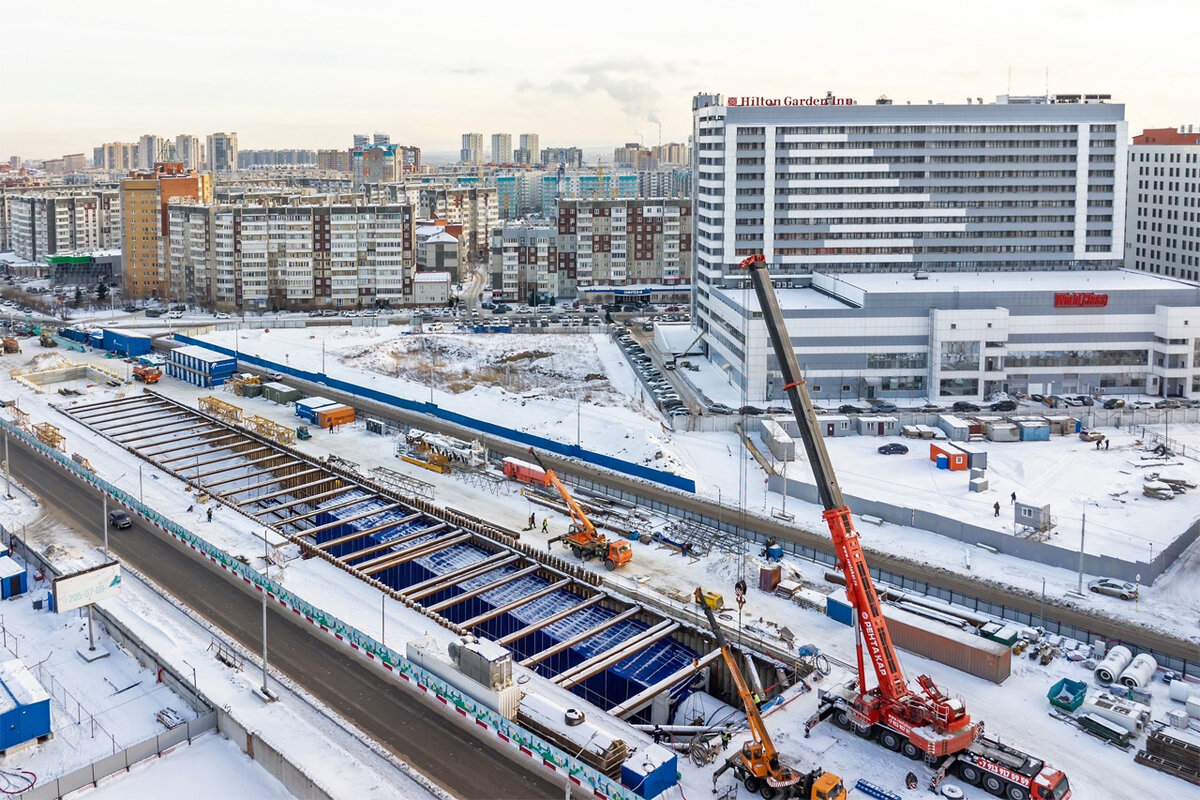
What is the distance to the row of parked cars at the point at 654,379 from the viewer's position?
85137 millimetres

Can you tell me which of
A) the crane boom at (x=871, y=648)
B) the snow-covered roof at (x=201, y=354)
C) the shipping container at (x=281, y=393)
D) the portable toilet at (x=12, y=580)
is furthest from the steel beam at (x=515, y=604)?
the snow-covered roof at (x=201, y=354)

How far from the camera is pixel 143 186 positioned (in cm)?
15850

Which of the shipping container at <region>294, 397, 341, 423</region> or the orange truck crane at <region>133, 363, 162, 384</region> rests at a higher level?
the orange truck crane at <region>133, 363, 162, 384</region>

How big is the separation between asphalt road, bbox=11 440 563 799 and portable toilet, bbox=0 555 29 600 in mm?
4823

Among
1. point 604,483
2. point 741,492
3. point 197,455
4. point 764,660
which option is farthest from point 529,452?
point 764,660

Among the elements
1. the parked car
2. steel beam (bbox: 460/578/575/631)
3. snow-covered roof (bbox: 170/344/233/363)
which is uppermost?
snow-covered roof (bbox: 170/344/233/363)

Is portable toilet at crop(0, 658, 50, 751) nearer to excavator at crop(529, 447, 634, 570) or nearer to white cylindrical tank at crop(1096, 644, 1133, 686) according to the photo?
excavator at crop(529, 447, 634, 570)

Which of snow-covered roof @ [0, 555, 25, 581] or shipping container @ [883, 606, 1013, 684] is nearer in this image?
shipping container @ [883, 606, 1013, 684]

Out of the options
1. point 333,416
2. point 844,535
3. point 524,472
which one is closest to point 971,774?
point 844,535

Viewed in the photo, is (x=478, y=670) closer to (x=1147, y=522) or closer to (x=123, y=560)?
(x=123, y=560)

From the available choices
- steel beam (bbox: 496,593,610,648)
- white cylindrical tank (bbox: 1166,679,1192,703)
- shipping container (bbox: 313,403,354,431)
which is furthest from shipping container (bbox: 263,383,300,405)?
white cylindrical tank (bbox: 1166,679,1192,703)

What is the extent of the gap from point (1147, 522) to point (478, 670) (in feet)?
131

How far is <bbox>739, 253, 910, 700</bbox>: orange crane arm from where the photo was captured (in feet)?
120

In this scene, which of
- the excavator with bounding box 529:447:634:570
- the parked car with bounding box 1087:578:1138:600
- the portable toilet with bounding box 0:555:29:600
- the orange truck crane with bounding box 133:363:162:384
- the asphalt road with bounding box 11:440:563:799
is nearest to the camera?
the asphalt road with bounding box 11:440:563:799
